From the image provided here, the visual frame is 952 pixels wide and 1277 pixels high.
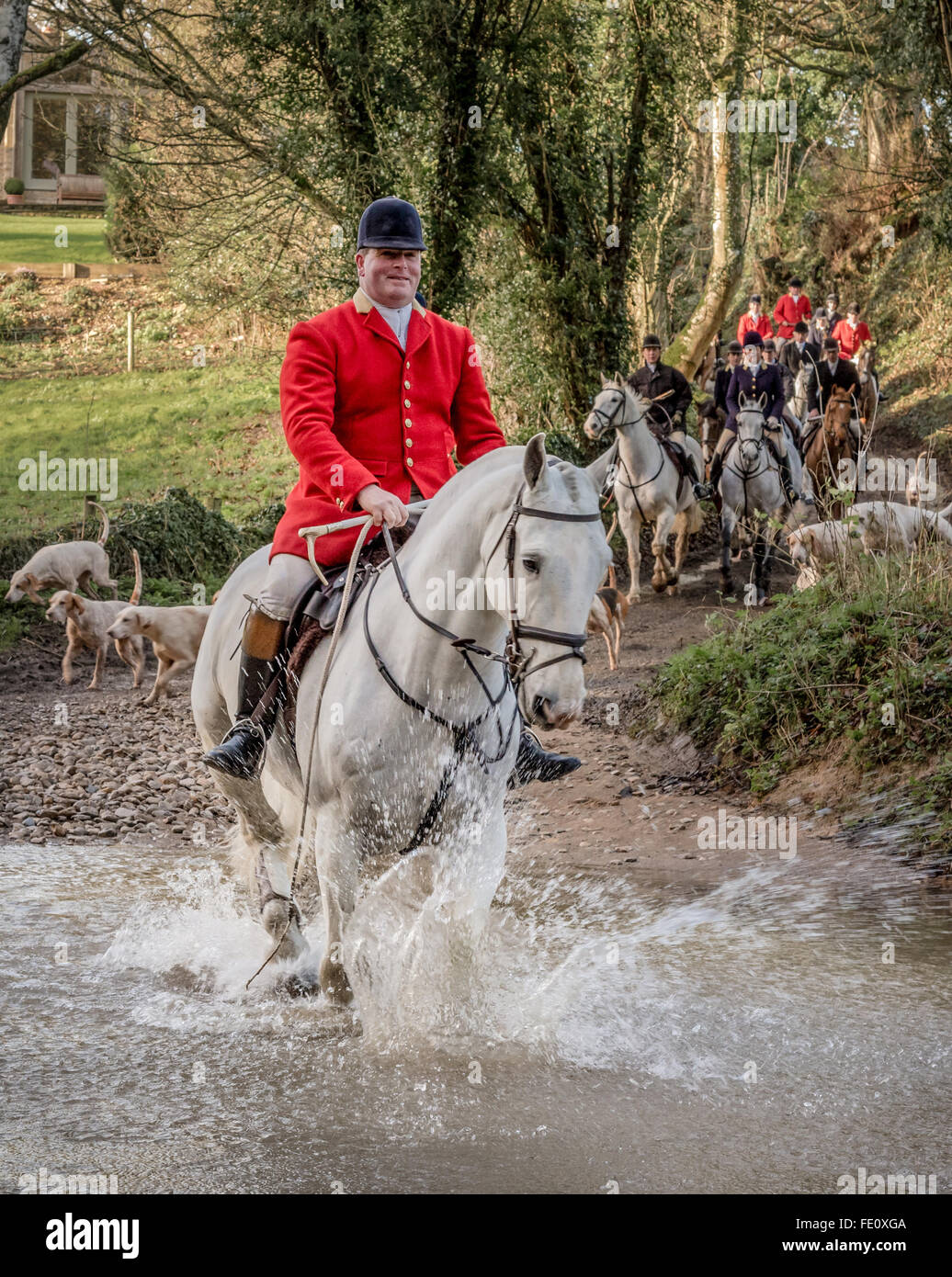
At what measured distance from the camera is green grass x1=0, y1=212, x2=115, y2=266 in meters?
30.9

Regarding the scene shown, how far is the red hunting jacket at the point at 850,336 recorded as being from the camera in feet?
72.6

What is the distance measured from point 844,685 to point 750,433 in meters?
7.61

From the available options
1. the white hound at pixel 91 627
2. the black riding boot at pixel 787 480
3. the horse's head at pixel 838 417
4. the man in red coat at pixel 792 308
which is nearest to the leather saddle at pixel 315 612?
the white hound at pixel 91 627

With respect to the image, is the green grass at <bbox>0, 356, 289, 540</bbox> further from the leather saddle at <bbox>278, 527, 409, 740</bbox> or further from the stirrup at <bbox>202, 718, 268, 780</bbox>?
the leather saddle at <bbox>278, 527, 409, 740</bbox>

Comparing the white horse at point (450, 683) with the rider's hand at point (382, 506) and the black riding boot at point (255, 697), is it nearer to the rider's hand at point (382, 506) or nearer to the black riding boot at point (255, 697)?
the rider's hand at point (382, 506)

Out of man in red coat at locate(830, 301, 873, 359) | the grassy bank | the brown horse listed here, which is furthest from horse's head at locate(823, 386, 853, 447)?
the grassy bank

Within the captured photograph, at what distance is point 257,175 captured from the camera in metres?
17.0

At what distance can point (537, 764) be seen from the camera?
4.81m

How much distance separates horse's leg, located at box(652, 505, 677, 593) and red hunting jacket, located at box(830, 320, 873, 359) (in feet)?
26.7

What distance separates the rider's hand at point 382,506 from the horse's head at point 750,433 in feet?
38.0

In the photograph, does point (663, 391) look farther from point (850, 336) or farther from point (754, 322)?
point (850, 336)

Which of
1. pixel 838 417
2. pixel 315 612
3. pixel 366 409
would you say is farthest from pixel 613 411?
pixel 315 612
